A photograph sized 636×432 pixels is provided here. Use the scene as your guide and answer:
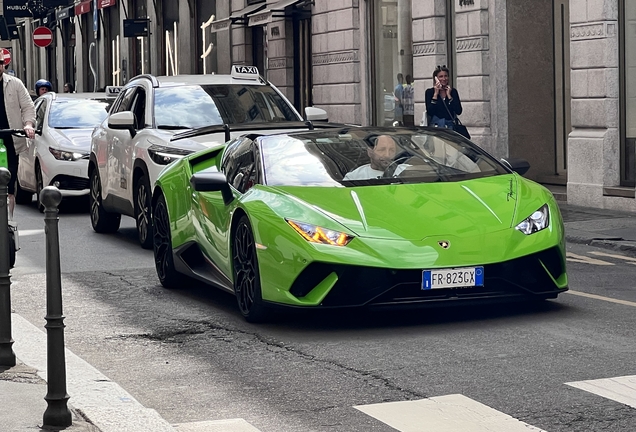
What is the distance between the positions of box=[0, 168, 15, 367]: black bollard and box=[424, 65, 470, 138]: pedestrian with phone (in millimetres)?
12301

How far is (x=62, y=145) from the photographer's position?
18.1 m

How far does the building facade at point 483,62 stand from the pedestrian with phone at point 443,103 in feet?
5.26

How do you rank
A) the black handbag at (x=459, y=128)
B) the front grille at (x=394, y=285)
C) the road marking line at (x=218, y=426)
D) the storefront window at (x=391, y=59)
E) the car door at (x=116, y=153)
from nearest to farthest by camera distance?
the road marking line at (x=218, y=426) < the front grille at (x=394, y=285) < the car door at (x=116, y=153) < the black handbag at (x=459, y=128) < the storefront window at (x=391, y=59)

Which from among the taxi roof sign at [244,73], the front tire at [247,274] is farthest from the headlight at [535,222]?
the taxi roof sign at [244,73]

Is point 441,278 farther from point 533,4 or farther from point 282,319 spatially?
point 533,4

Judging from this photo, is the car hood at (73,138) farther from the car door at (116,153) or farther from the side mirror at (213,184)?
the side mirror at (213,184)

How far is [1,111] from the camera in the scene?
474 inches

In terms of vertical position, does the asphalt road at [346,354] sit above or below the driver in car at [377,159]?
below

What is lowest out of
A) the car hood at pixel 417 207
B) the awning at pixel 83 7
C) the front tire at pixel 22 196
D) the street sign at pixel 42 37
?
the front tire at pixel 22 196

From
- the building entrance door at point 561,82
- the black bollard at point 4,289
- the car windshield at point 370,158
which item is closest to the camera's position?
the black bollard at point 4,289

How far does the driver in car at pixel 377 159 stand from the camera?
909 cm

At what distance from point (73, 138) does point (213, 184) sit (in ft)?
31.3

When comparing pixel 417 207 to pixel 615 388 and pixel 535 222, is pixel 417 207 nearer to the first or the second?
pixel 535 222

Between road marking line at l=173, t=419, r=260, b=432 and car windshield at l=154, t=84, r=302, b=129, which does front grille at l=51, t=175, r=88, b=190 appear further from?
road marking line at l=173, t=419, r=260, b=432
